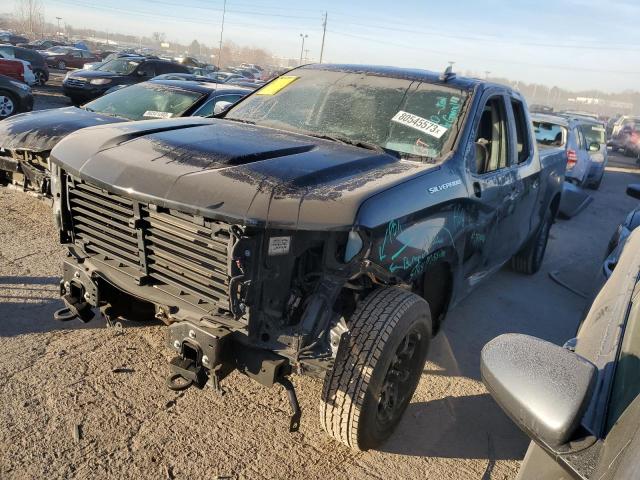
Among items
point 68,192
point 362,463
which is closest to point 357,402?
point 362,463

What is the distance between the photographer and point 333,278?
2.59 metres

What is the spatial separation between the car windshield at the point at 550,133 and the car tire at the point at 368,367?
8477 mm

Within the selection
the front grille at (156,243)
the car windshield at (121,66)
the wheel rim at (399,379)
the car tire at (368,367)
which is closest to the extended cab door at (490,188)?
→ the wheel rim at (399,379)

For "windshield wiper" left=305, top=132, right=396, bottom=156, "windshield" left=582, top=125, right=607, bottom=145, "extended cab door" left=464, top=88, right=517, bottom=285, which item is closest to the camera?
"windshield wiper" left=305, top=132, right=396, bottom=156

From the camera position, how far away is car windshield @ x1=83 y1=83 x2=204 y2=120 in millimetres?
6867

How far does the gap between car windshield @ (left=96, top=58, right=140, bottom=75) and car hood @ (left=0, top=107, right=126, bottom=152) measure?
1157cm

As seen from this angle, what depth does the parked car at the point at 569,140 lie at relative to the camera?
1027 cm

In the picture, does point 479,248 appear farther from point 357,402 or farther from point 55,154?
point 55,154

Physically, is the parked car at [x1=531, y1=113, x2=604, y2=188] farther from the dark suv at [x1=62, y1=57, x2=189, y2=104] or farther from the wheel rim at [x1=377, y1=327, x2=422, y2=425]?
the dark suv at [x1=62, y1=57, x2=189, y2=104]

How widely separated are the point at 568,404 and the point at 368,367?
1.28 meters

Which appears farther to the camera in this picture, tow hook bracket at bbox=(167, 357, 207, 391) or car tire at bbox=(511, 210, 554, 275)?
car tire at bbox=(511, 210, 554, 275)

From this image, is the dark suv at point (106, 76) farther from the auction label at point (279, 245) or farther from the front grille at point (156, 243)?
the auction label at point (279, 245)

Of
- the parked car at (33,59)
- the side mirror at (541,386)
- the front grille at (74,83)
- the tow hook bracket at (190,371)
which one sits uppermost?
the side mirror at (541,386)

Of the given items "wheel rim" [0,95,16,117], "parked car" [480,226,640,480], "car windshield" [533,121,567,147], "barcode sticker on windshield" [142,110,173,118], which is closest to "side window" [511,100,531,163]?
"parked car" [480,226,640,480]
